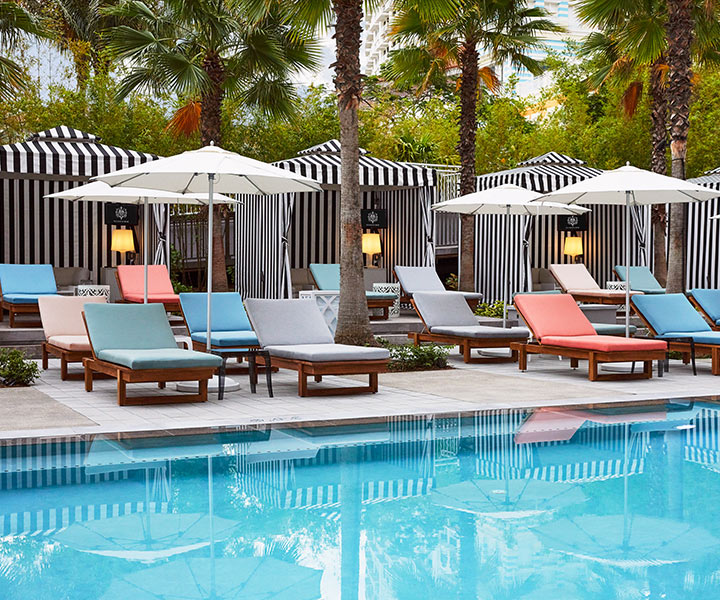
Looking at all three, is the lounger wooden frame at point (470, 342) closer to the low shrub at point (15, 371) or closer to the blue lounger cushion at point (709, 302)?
the blue lounger cushion at point (709, 302)

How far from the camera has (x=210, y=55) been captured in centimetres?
1689

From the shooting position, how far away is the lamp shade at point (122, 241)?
16.9m

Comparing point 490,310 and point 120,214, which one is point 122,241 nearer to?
point 120,214

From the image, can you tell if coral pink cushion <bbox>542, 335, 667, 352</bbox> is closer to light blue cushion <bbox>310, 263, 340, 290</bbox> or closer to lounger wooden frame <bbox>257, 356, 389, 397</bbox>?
lounger wooden frame <bbox>257, 356, 389, 397</bbox>

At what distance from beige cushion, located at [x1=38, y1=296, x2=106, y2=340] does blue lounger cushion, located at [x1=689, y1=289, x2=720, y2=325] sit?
315 inches

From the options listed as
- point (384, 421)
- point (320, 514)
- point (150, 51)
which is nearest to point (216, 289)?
point (150, 51)

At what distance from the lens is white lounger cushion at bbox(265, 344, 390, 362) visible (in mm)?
9109

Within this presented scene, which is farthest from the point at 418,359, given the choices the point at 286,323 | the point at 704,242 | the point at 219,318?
the point at 704,242

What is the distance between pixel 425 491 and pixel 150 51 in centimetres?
1260

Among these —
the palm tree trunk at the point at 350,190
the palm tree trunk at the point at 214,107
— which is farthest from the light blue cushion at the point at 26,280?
the palm tree trunk at the point at 350,190

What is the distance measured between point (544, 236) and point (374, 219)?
188 inches

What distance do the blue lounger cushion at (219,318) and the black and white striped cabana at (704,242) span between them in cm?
1096

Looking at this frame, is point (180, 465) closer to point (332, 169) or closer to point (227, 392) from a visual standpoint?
point (227, 392)

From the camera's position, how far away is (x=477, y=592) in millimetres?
3867
